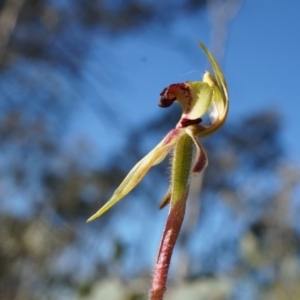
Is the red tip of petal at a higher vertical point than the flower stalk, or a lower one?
higher

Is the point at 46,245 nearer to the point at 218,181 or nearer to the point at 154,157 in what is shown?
the point at 218,181

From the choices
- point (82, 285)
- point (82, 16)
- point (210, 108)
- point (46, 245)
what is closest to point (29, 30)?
point (82, 16)

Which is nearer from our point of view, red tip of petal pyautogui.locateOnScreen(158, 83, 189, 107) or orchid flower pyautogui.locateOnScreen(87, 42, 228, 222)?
orchid flower pyautogui.locateOnScreen(87, 42, 228, 222)

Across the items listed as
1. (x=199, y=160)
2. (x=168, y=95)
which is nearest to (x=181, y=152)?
(x=199, y=160)

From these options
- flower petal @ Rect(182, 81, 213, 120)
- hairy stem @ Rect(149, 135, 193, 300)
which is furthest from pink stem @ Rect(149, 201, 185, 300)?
flower petal @ Rect(182, 81, 213, 120)

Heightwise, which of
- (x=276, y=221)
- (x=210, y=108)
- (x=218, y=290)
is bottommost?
(x=210, y=108)

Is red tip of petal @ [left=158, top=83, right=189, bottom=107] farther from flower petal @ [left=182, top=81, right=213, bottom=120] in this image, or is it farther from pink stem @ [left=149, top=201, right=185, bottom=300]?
pink stem @ [left=149, top=201, right=185, bottom=300]

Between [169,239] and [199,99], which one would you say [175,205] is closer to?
[169,239]

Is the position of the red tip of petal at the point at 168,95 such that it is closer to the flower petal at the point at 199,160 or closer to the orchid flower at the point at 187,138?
the orchid flower at the point at 187,138

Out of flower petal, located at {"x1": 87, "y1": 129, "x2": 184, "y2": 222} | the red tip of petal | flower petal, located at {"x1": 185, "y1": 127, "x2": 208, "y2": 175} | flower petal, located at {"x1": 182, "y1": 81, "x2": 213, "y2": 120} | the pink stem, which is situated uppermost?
the red tip of petal
